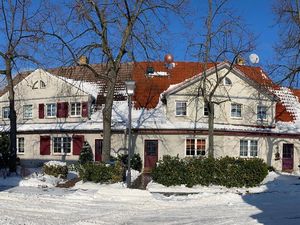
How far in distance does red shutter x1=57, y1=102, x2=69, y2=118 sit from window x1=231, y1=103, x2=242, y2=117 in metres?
12.4

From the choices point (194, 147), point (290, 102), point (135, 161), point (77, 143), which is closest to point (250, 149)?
point (194, 147)

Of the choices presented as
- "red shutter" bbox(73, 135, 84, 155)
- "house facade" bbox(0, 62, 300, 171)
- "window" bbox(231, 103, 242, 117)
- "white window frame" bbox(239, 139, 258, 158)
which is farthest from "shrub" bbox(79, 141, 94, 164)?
"white window frame" bbox(239, 139, 258, 158)

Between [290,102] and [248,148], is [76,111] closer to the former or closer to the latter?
[248,148]

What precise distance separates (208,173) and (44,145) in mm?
18909

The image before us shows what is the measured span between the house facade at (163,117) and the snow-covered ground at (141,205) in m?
12.3

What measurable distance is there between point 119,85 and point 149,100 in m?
2.91

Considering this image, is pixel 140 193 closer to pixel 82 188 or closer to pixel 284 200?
pixel 82 188

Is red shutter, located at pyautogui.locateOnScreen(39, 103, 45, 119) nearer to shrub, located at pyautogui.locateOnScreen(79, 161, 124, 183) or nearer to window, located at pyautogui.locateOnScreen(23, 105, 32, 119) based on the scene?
window, located at pyautogui.locateOnScreen(23, 105, 32, 119)

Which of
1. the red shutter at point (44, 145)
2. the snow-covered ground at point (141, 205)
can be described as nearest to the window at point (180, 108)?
the red shutter at point (44, 145)

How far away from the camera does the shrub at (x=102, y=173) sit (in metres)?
20.4

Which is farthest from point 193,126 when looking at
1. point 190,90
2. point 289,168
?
point 289,168

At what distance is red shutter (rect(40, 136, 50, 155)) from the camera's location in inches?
1432

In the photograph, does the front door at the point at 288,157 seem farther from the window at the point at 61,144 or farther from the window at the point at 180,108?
the window at the point at 61,144

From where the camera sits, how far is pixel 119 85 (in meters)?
36.6
